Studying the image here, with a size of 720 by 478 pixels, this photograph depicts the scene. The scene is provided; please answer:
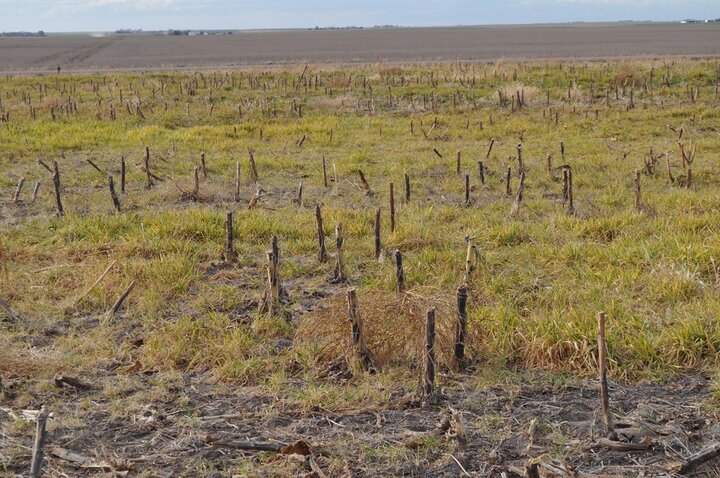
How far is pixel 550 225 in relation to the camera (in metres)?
8.25

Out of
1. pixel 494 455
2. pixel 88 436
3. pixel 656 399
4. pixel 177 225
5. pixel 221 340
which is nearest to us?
pixel 494 455

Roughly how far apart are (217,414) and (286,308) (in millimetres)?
1818

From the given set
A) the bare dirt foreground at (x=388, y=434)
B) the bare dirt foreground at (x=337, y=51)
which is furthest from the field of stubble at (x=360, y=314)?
the bare dirt foreground at (x=337, y=51)

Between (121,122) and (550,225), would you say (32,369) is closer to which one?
(550,225)

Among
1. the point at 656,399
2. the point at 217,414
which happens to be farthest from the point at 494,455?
the point at 217,414

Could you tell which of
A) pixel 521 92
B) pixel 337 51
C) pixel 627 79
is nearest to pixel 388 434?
pixel 521 92

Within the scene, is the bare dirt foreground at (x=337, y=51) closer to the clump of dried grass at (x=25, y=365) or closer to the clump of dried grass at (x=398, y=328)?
the clump of dried grass at (x=25, y=365)

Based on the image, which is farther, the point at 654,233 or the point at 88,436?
the point at 654,233

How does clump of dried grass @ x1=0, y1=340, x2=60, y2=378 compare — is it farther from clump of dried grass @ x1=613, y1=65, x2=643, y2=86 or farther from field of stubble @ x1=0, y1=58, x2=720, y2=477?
clump of dried grass @ x1=613, y1=65, x2=643, y2=86

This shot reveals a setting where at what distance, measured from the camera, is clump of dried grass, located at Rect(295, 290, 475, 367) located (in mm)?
4969

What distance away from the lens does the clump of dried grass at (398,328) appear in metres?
4.97

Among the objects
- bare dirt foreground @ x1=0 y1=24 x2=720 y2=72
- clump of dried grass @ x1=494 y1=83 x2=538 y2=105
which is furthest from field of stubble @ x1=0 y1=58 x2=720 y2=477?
bare dirt foreground @ x1=0 y1=24 x2=720 y2=72

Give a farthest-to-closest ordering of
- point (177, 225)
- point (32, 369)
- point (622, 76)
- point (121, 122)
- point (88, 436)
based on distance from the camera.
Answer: point (622, 76), point (121, 122), point (177, 225), point (32, 369), point (88, 436)

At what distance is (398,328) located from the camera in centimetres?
502
